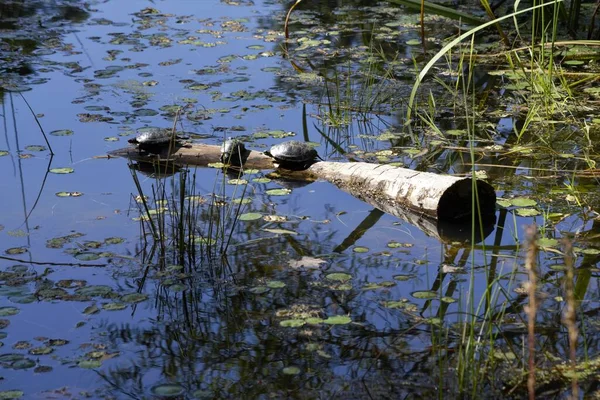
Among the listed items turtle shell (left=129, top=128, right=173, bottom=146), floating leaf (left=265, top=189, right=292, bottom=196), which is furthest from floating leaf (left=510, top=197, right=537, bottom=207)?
turtle shell (left=129, top=128, right=173, bottom=146)

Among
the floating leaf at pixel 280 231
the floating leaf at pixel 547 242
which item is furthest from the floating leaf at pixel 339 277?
the floating leaf at pixel 547 242

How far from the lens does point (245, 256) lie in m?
3.93

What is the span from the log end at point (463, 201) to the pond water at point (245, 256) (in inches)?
5.0

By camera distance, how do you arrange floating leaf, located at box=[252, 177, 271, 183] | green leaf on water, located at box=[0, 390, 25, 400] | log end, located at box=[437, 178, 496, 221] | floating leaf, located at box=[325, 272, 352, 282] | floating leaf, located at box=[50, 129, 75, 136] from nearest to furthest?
green leaf on water, located at box=[0, 390, 25, 400]
floating leaf, located at box=[325, 272, 352, 282]
log end, located at box=[437, 178, 496, 221]
floating leaf, located at box=[252, 177, 271, 183]
floating leaf, located at box=[50, 129, 75, 136]

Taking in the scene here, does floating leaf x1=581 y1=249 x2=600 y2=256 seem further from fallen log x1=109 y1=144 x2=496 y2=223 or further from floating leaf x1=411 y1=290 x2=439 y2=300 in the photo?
floating leaf x1=411 y1=290 x2=439 y2=300

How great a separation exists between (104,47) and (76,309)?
15.9ft

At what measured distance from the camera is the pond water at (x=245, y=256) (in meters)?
2.94

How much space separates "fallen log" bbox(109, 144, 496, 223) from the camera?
432cm

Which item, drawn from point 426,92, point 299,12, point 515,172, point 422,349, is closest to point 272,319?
point 422,349

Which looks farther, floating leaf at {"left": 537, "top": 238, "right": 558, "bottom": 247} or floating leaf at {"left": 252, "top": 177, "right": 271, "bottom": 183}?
floating leaf at {"left": 252, "top": 177, "right": 271, "bottom": 183}

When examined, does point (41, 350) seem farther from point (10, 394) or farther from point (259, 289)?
point (259, 289)

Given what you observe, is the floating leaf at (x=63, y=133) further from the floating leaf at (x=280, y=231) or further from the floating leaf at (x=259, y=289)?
the floating leaf at (x=259, y=289)

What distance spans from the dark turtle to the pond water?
0.11m

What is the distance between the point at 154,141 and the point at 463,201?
6.40 ft
